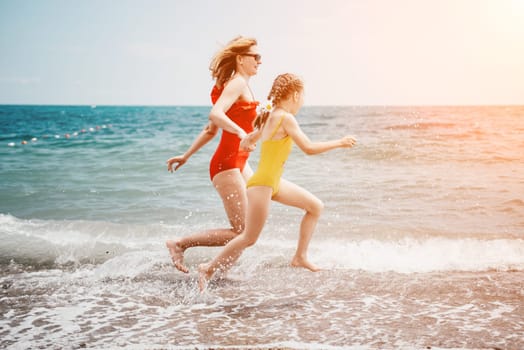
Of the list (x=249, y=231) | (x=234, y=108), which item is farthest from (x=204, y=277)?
(x=234, y=108)

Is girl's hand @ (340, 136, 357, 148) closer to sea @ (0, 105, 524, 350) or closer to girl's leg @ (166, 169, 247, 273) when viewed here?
girl's leg @ (166, 169, 247, 273)

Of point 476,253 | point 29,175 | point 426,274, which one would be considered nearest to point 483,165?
point 476,253

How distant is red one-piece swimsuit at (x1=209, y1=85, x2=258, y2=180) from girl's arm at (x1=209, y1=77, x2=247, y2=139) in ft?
0.43

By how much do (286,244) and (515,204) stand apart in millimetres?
4914

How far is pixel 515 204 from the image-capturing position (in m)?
9.47

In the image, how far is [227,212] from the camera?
4.96 metres

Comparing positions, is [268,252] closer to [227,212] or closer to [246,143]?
[227,212]

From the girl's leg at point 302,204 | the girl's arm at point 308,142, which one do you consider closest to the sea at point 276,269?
the girl's leg at point 302,204

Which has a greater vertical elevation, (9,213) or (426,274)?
(426,274)

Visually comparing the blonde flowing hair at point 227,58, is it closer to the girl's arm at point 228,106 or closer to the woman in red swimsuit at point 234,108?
the woman in red swimsuit at point 234,108

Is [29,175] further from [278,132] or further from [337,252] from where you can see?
[278,132]

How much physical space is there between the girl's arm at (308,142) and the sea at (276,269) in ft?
4.63

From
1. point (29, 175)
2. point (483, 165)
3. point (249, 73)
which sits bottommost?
point (29, 175)

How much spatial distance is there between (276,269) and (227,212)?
1274 millimetres
